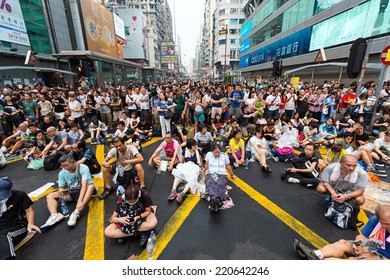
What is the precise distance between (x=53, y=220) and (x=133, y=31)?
5744 centimetres

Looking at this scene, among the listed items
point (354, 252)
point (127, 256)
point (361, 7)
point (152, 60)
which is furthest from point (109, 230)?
point (152, 60)

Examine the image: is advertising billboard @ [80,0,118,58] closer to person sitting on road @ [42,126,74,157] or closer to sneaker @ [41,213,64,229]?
person sitting on road @ [42,126,74,157]

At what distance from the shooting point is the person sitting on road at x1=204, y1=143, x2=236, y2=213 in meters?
3.42

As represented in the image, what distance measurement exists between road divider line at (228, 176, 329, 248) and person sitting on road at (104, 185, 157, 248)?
2270 mm

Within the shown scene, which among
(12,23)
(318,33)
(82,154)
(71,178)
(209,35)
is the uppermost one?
(209,35)

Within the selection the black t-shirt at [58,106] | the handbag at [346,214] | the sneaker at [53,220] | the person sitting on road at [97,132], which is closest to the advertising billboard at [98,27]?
the black t-shirt at [58,106]

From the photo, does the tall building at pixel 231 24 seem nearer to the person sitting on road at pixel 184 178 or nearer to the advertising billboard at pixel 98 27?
the advertising billboard at pixel 98 27

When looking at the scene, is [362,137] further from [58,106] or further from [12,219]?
[58,106]

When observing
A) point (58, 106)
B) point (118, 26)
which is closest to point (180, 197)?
point (58, 106)

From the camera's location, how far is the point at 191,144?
473 cm

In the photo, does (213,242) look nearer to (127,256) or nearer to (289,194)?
(127,256)

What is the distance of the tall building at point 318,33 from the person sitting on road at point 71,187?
10.1 meters

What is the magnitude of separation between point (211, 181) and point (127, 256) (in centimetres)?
198

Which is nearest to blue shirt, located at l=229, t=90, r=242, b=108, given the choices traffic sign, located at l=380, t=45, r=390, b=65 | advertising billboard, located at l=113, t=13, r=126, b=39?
traffic sign, located at l=380, t=45, r=390, b=65
